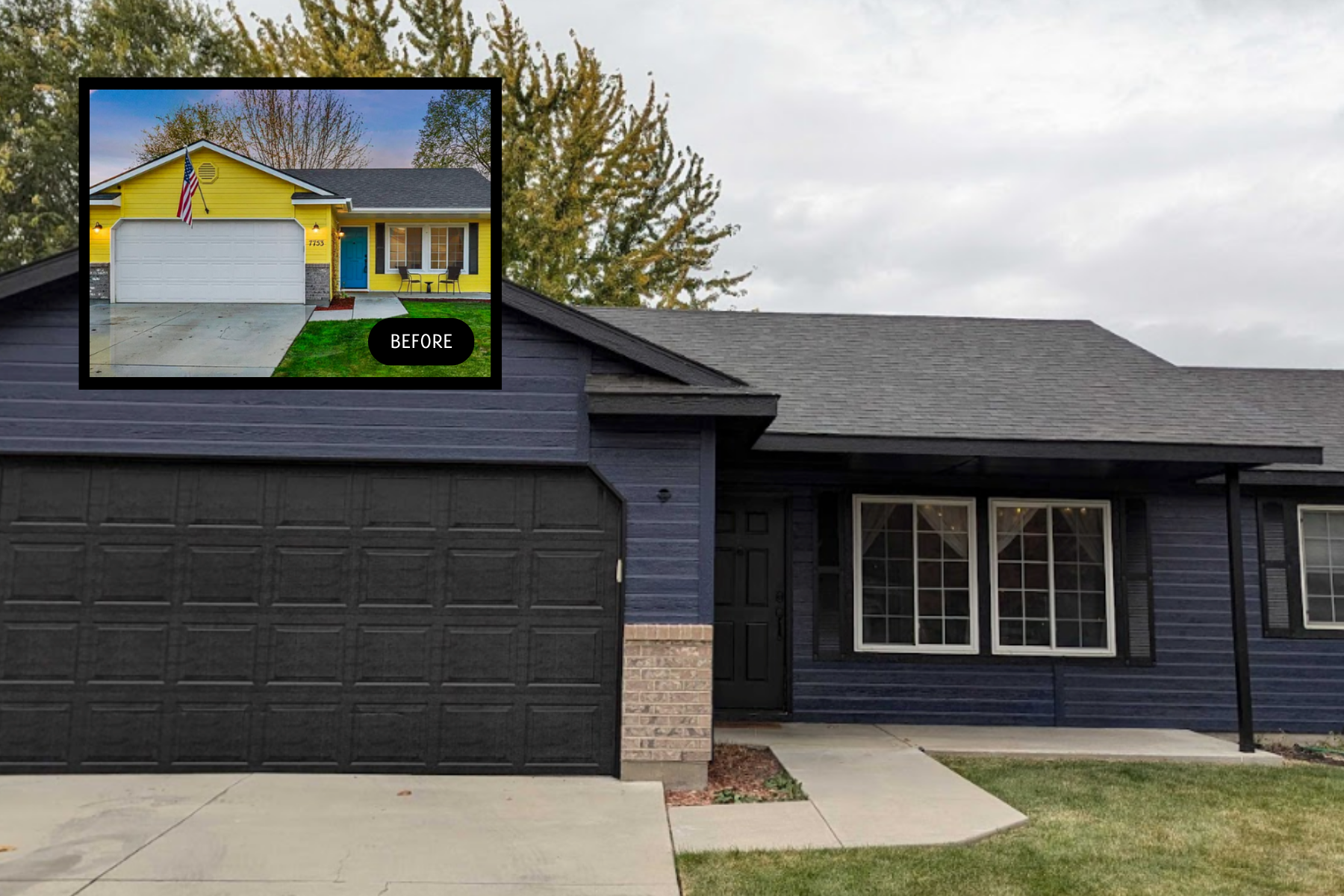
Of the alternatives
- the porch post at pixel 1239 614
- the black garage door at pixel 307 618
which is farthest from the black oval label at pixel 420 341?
the porch post at pixel 1239 614

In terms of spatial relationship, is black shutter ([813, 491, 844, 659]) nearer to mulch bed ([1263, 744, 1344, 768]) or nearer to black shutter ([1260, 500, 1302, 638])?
mulch bed ([1263, 744, 1344, 768])

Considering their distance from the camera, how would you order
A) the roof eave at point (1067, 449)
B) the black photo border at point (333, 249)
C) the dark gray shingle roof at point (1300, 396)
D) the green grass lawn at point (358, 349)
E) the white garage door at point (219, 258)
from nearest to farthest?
the black photo border at point (333, 249) < the white garage door at point (219, 258) < the green grass lawn at point (358, 349) < the roof eave at point (1067, 449) < the dark gray shingle roof at point (1300, 396)

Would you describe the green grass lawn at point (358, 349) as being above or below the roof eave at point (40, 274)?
below

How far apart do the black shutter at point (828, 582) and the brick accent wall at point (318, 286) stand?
5.43 m

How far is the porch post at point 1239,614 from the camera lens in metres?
8.20

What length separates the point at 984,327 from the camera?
11.7 m

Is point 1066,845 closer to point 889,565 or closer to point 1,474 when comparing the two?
point 889,565

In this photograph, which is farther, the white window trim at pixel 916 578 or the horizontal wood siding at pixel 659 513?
the white window trim at pixel 916 578

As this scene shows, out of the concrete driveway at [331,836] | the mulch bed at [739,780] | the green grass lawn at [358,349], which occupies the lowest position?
the mulch bed at [739,780]

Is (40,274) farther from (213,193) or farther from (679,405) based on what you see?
(679,405)

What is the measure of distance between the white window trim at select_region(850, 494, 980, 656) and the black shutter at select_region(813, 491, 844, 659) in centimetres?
15

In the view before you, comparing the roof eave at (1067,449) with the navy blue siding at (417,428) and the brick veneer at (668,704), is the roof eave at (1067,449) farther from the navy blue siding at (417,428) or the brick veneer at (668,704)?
the brick veneer at (668,704)

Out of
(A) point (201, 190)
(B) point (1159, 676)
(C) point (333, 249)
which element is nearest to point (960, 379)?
(B) point (1159, 676)

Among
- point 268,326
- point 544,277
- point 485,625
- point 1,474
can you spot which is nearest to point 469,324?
point 268,326
